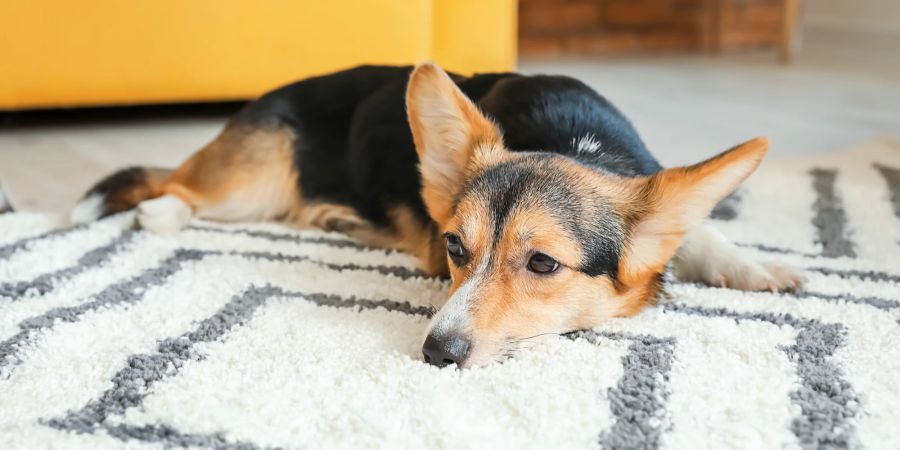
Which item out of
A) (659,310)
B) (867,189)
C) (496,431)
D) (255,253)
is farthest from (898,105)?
(496,431)

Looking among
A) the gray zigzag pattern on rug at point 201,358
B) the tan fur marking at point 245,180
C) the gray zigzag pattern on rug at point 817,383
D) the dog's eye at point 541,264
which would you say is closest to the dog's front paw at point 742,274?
the gray zigzag pattern on rug at point 817,383

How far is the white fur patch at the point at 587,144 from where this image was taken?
79.0 inches

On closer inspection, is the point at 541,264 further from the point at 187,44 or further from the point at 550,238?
the point at 187,44

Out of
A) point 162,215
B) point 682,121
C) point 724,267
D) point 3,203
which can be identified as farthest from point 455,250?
point 682,121

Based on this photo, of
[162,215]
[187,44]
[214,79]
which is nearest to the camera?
[162,215]

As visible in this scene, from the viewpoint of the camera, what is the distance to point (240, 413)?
1.45 metres

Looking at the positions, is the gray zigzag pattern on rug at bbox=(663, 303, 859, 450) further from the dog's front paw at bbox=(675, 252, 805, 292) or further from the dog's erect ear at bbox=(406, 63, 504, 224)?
the dog's erect ear at bbox=(406, 63, 504, 224)

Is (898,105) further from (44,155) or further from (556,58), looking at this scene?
(44,155)

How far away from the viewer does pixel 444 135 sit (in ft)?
6.52

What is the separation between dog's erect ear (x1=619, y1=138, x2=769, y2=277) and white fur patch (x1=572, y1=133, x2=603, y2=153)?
0.71ft

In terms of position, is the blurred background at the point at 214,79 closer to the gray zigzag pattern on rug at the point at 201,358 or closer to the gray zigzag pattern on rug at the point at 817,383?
the gray zigzag pattern on rug at the point at 201,358

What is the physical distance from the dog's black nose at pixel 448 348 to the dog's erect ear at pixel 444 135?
1.44 feet

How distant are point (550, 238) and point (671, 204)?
0.91 feet

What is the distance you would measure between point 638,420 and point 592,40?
237 inches
